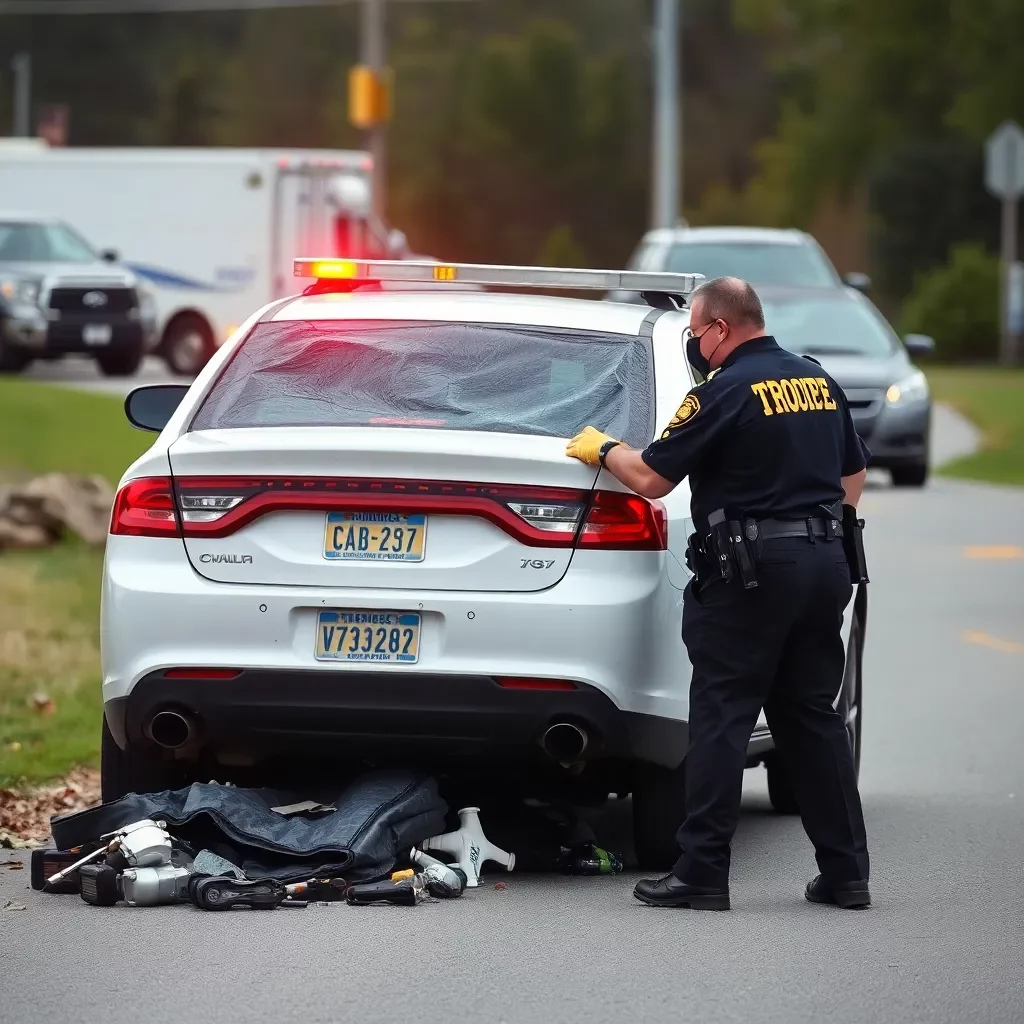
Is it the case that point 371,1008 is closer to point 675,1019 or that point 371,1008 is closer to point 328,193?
point 675,1019

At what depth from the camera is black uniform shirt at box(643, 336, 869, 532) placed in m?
6.58

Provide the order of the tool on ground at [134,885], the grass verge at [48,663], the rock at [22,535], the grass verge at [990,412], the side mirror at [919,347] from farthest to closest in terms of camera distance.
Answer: the grass verge at [990,412] < the side mirror at [919,347] < the rock at [22,535] < the grass verge at [48,663] < the tool on ground at [134,885]

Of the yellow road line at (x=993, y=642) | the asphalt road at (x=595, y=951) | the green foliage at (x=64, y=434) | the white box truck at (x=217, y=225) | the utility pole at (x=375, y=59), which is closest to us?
the asphalt road at (x=595, y=951)

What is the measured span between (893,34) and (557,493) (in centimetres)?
5673

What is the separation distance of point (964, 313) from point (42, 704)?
40888 millimetres

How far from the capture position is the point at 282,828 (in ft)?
22.9

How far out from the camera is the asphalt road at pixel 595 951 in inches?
221

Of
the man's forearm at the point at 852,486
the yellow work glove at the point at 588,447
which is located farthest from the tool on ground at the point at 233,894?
the man's forearm at the point at 852,486

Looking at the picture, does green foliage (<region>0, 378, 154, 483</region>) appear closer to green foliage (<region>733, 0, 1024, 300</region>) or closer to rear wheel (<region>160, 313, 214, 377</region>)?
rear wheel (<region>160, 313, 214, 377</region>)

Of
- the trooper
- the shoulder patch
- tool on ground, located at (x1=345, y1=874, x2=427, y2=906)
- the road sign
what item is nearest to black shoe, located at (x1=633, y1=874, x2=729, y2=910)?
the trooper

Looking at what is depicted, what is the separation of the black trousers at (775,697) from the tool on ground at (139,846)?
4.48ft

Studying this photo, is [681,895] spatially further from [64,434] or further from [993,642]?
[64,434]

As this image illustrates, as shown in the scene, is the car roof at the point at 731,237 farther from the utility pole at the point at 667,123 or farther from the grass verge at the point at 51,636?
the utility pole at the point at 667,123

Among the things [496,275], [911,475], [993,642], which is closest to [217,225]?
[911,475]
